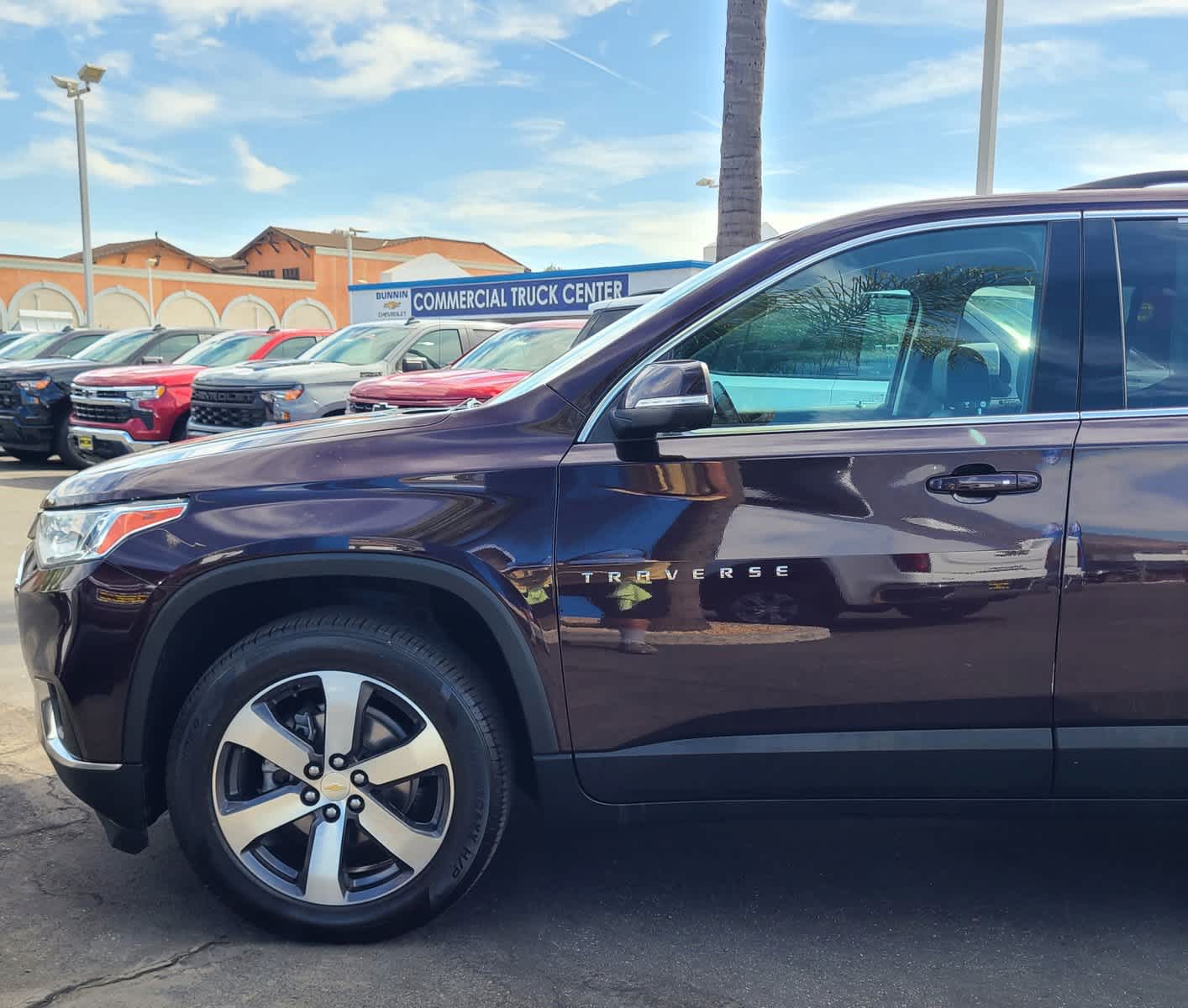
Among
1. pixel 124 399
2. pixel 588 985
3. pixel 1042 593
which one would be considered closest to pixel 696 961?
pixel 588 985

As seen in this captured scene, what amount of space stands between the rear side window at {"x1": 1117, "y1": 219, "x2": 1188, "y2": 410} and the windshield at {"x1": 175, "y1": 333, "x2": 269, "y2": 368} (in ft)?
37.9

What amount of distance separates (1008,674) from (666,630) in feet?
2.46

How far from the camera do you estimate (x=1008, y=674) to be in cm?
250

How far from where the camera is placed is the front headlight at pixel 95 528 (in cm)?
264

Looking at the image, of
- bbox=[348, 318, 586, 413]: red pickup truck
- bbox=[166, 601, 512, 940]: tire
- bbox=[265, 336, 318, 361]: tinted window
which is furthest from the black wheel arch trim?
bbox=[265, 336, 318, 361]: tinted window

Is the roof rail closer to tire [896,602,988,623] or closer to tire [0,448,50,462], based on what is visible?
tire [896,602,988,623]

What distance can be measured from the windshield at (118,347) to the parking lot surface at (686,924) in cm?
1209

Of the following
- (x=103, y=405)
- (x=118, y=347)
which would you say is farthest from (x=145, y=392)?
(x=118, y=347)

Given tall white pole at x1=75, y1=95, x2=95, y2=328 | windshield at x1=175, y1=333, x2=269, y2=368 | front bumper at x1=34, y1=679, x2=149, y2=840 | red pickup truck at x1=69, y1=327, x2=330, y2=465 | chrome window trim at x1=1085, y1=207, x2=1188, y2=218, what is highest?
tall white pole at x1=75, y1=95, x2=95, y2=328

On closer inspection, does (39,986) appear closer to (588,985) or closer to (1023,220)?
(588,985)

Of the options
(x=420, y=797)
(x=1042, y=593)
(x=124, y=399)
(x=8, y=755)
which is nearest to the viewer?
(x=1042, y=593)

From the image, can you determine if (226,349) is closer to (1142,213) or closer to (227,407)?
(227,407)

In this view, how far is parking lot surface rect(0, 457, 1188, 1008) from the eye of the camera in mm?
2506

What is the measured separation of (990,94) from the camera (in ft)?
31.7
